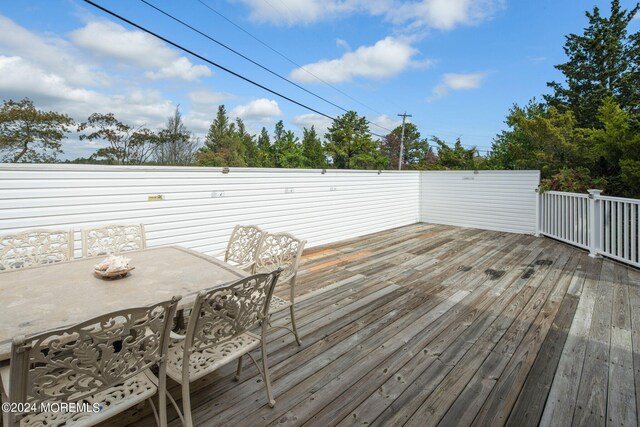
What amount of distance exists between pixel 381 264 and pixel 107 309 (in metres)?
3.75

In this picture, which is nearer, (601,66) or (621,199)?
(621,199)

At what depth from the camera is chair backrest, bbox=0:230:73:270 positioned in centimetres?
232

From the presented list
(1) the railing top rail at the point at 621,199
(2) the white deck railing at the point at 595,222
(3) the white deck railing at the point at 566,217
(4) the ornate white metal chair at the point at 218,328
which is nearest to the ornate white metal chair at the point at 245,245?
(4) the ornate white metal chair at the point at 218,328

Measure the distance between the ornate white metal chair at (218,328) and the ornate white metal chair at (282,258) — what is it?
23.3 inches

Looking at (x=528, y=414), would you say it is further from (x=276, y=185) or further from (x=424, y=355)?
(x=276, y=185)

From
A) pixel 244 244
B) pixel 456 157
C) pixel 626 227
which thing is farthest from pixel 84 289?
pixel 456 157

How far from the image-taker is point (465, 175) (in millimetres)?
7840

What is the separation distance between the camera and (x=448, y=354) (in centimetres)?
227

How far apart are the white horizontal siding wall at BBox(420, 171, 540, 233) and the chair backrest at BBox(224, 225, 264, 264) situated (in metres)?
6.64

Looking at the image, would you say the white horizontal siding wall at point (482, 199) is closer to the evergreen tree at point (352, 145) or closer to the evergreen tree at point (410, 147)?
the evergreen tree at point (352, 145)

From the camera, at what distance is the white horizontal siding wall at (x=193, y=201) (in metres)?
3.04

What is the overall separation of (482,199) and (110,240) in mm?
7695

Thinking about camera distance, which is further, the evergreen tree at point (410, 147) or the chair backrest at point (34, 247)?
the evergreen tree at point (410, 147)

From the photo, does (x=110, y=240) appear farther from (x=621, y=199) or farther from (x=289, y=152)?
(x=289, y=152)
